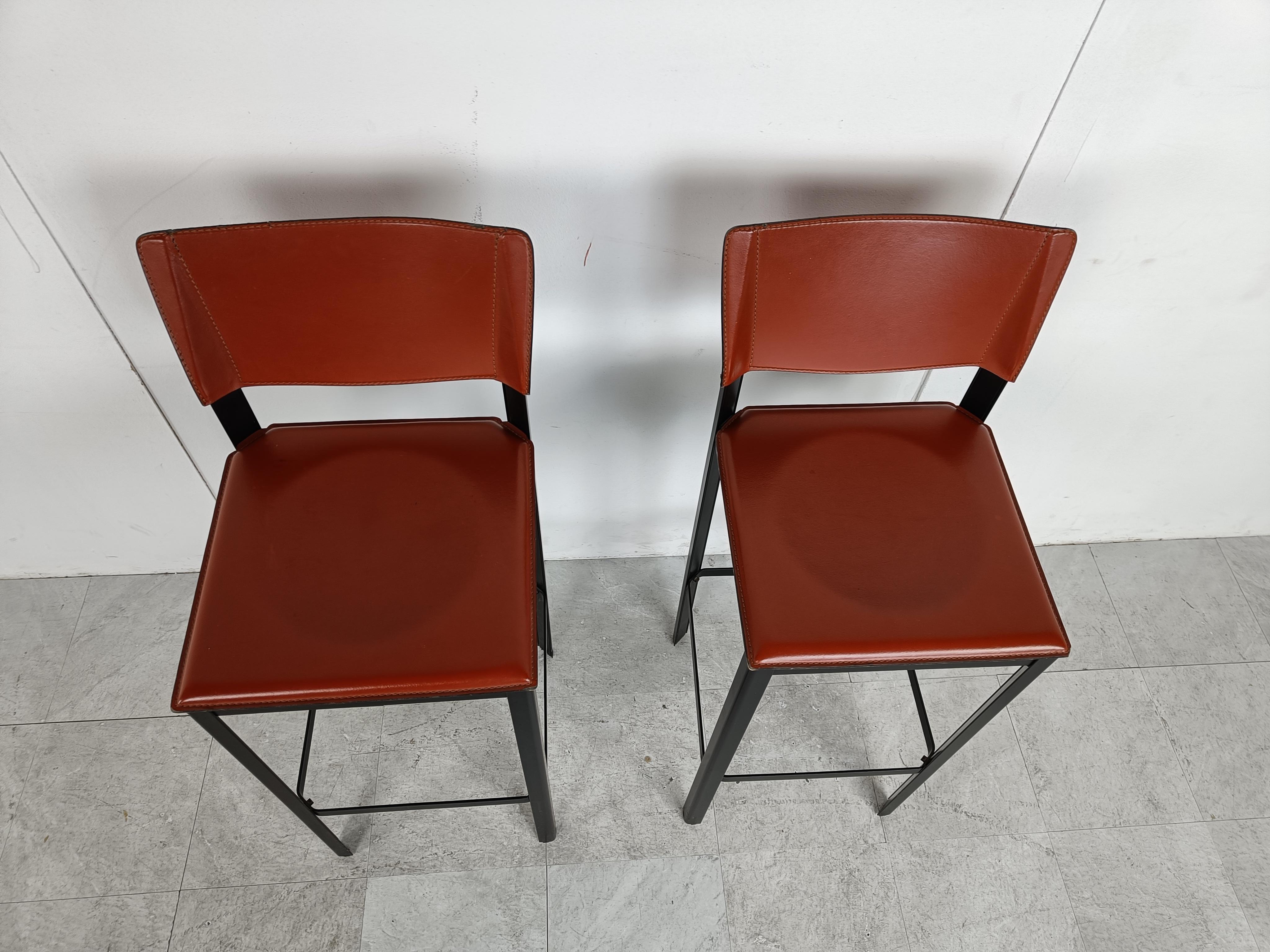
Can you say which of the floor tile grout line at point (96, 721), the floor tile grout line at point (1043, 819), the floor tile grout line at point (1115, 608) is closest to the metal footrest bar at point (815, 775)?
the floor tile grout line at point (1043, 819)

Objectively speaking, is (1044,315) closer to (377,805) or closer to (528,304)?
(528,304)

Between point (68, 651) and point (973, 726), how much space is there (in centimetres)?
182

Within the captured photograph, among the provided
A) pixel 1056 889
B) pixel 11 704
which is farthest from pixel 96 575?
pixel 1056 889

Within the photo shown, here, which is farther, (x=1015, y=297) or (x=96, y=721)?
(x=96, y=721)

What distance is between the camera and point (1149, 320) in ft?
4.64

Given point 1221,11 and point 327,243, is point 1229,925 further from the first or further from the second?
point 327,243

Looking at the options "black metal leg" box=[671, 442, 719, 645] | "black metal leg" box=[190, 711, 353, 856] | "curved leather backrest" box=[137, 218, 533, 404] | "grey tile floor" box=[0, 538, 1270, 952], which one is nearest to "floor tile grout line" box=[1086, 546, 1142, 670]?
"grey tile floor" box=[0, 538, 1270, 952]

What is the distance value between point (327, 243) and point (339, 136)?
6.8 inches

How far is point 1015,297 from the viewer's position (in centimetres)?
112

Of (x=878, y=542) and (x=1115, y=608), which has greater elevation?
(x=878, y=542)

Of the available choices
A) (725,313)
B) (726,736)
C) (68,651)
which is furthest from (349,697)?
(68,651)

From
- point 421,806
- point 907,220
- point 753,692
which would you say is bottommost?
point 421,806

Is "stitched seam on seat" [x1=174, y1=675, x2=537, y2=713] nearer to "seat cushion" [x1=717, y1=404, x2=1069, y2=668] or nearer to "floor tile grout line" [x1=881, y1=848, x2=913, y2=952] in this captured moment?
"seat cushion" [x1=717, y1=404, x2=1069, y2=668]

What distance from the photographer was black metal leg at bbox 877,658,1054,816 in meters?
1.14
